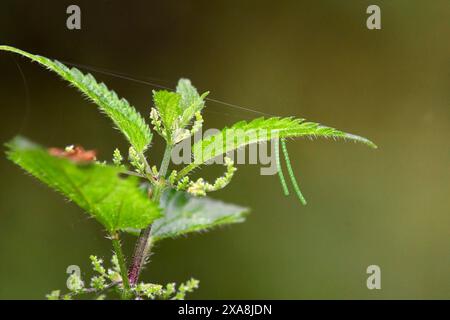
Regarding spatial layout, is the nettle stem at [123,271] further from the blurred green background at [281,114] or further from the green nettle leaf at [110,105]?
the blurred green background at [281,114]

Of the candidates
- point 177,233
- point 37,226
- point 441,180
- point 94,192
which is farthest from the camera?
point 441,180

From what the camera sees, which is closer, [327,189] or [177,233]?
[177,233]

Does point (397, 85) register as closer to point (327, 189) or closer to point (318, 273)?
point (327, 189)

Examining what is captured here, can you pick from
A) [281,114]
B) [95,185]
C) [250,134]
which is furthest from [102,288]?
[281,114]

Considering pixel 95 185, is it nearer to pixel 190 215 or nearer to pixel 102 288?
pixel 102 288

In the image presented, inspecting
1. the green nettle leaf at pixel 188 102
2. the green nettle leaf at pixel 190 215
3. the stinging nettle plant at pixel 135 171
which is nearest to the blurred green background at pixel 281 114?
the green nettle leaf at pixel 190 215

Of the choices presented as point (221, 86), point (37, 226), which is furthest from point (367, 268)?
point (37, 226)

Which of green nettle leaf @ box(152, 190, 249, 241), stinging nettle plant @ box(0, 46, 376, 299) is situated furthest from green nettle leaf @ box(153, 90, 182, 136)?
green nettle leaf @ box(152, 190, 249, 241)

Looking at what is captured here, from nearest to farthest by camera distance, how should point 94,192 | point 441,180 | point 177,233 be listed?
point 94,192, point 177,233, point 441,180
